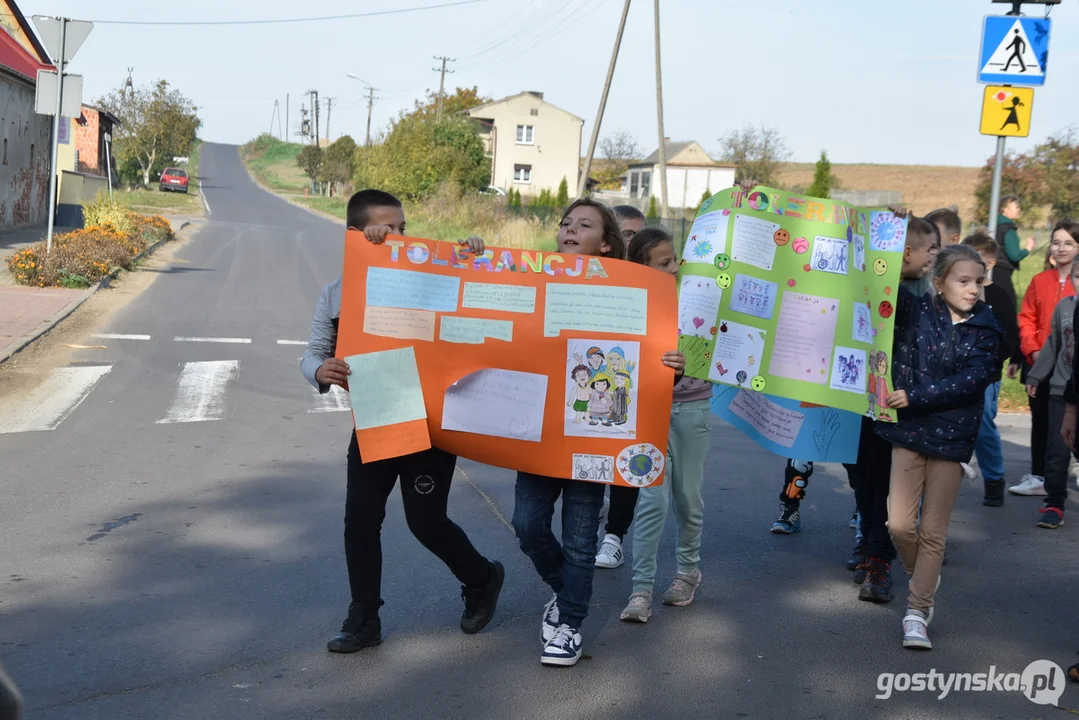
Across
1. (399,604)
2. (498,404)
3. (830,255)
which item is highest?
(830,255)

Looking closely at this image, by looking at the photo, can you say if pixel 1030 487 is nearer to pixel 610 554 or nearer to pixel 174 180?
pixel 610 554

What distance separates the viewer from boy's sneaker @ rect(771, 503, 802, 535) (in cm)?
665

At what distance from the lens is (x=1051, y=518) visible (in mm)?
6996

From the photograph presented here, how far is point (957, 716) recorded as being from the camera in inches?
161

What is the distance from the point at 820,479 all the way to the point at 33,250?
14.7 meters

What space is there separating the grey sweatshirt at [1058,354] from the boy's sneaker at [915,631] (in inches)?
96.2

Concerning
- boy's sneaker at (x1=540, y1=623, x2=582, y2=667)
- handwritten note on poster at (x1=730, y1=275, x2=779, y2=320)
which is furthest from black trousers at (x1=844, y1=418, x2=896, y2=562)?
boy's sneaker at (x1=540, y1=623, x2=582, y2=667)

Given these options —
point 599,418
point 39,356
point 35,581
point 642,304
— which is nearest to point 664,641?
point 599,418

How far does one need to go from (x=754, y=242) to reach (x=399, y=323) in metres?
1.65

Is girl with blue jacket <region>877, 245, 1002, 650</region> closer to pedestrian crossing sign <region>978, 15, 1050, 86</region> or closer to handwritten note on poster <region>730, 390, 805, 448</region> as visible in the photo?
→ handwritten note on poster <region>730, 390, 805, 448</region>

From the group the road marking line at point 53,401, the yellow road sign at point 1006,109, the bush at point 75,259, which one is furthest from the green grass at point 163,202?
the yellow road sign at point 1006,109

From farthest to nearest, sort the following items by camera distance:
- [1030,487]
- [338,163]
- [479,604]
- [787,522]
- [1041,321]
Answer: [338,163], [1030,487], [1041,321], [787,522], [479,604]

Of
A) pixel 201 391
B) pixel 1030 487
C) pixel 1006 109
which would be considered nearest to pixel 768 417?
pixel 1030 487

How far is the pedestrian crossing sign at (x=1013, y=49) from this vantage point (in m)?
9.44
